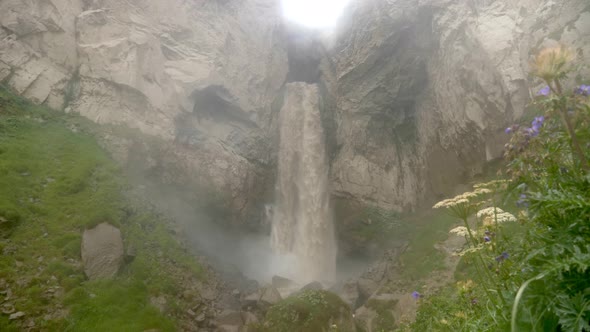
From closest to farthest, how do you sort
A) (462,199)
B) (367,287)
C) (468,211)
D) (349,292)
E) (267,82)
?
1. (468,211)
2. (462,199)
3. (367,287)
4. (349,292)
5. (267,82)

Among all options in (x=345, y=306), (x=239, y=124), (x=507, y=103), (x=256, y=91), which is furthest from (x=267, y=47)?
(x=345, y=306)

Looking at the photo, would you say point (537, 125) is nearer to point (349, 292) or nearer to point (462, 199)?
point (462, 199)

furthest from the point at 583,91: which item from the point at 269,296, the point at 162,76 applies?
the point at 162,76

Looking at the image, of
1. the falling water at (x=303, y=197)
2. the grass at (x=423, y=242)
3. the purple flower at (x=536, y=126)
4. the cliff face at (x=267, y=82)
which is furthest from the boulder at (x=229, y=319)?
the purple flower at (x=536, y=126)

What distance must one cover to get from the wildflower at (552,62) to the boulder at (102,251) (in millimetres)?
13951

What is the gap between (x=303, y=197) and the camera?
24.5 meters

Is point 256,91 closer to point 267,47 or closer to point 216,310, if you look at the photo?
point 267,47

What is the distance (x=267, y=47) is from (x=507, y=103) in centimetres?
1946

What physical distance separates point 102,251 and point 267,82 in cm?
1896

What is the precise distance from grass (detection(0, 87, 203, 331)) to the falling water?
871cm

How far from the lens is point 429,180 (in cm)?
2083

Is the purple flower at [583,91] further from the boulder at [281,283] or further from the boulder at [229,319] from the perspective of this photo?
the boulder at [281,283]

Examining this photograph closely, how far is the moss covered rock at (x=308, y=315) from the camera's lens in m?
11.6

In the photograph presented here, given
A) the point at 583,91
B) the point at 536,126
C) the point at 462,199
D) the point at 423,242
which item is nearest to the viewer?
the point at 583,91
